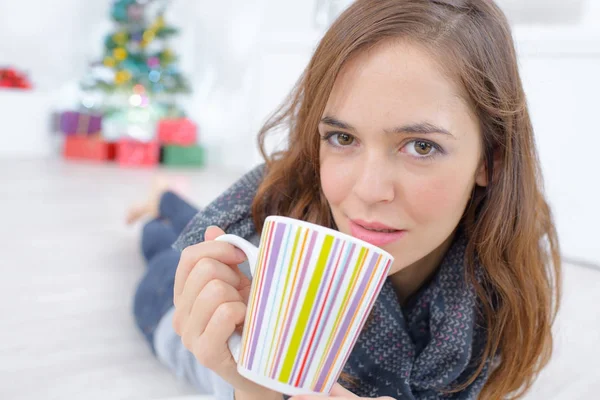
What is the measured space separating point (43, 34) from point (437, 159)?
4.15 meters

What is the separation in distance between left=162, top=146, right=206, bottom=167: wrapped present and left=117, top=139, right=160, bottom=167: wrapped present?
0.40ft

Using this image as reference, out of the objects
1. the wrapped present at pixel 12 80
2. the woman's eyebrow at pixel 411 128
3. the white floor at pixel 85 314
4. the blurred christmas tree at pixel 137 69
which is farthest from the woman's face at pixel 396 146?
the wrapped present at pixel 12 80

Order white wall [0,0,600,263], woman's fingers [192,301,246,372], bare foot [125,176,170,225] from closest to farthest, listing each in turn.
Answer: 1. woman's fingers [192,301,246,372]
2. bare foot [125,176,170,225]
3. white wall [0,0,600,263]

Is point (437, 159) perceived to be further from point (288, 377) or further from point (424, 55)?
point (288, 377)

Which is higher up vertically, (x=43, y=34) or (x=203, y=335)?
(x=43, y=34)

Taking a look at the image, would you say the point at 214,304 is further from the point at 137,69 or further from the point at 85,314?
the point at 137,69

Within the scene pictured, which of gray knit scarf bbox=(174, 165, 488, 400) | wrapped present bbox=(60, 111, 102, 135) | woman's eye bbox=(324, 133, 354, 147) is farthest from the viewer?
wrapped present bbox=(60, 111, 102, 135)

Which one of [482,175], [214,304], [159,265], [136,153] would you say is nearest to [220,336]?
[214,304]

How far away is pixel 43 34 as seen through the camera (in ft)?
13.9

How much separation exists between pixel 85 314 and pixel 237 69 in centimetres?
280

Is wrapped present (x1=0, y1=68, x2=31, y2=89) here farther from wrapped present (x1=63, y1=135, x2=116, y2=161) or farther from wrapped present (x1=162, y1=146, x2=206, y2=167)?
wrapped present (x1=162, y1=146, x2=206, y2=167)

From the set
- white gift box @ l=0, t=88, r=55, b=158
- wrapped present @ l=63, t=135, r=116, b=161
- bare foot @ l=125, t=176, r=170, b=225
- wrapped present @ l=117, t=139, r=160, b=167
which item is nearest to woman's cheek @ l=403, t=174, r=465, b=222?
bare foot @ l=125, t=176, r=170, b=225

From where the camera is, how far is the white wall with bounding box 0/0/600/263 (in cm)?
212

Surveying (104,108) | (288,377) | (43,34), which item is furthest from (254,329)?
(43,34)
